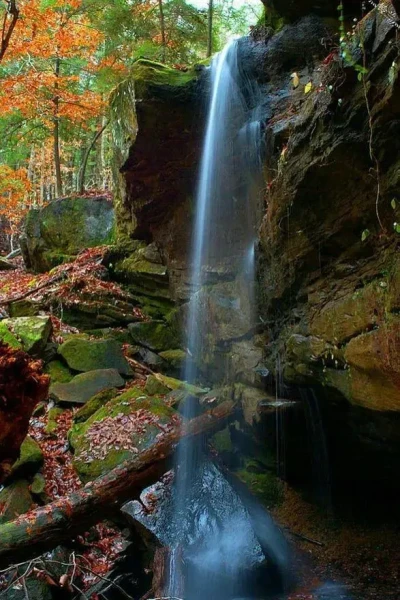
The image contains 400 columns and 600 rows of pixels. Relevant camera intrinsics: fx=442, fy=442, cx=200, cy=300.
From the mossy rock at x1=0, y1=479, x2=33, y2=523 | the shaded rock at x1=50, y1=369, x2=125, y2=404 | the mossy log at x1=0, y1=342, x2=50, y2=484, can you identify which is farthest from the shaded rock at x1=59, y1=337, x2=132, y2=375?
the mossy log at x1=0, y1=342, x2=50, y2=484

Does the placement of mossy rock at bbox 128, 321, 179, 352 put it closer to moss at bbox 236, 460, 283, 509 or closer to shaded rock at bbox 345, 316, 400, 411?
moss at bbox 236, 460, 283, 509

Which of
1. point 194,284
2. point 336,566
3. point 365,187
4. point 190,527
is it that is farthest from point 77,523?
point 194,284

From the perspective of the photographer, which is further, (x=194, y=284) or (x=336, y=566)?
(x=194, y=284)

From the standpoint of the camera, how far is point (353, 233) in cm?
510

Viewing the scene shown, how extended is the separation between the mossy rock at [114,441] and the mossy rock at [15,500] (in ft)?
2.50

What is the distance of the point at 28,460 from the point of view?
5922 millimetres

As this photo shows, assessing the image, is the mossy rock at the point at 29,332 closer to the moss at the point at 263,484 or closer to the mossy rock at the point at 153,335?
the mossy rock at the point at 153,335

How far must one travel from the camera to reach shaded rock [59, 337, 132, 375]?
862 centimetres

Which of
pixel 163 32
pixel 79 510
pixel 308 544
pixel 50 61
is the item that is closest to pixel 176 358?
pixel 308 544

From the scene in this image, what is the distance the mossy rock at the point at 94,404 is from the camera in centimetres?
738

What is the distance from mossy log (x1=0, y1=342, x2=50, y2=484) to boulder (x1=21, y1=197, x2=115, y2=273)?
961 cm

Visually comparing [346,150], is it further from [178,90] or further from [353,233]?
[178,90]

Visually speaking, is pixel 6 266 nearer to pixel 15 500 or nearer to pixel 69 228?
pixel 69 228

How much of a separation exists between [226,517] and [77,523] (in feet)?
8.12
